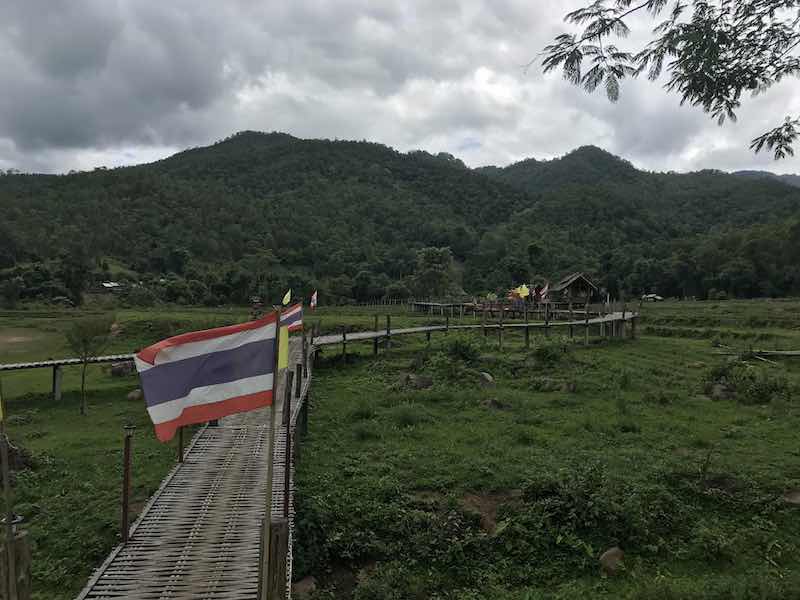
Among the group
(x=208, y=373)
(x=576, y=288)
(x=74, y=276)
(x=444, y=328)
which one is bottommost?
(x=444, y=328)

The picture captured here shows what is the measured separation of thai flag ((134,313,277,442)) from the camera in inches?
183

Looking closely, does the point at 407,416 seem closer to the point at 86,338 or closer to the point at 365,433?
the point at 365,433

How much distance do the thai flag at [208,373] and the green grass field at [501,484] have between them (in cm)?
351

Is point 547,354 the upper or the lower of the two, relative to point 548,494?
upper

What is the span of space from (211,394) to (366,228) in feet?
333

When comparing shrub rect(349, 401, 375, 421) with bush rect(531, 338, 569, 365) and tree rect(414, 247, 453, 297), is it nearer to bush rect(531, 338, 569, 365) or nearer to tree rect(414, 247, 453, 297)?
bush rect(531, 338, 569, 365)

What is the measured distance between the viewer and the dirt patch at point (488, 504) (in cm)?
852

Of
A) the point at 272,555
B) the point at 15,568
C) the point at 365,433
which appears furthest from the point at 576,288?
the point at 15,568

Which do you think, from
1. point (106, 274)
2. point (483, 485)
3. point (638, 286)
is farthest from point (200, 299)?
point (638, 286)

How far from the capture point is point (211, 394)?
191 inches

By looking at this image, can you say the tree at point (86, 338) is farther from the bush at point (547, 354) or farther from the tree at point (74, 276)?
the tree at point (74, 276)

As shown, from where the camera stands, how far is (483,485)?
31.2 ft

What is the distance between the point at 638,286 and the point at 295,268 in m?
48.2

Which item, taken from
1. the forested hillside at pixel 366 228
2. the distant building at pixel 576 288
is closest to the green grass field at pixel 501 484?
the distant building at pixel 576 288
